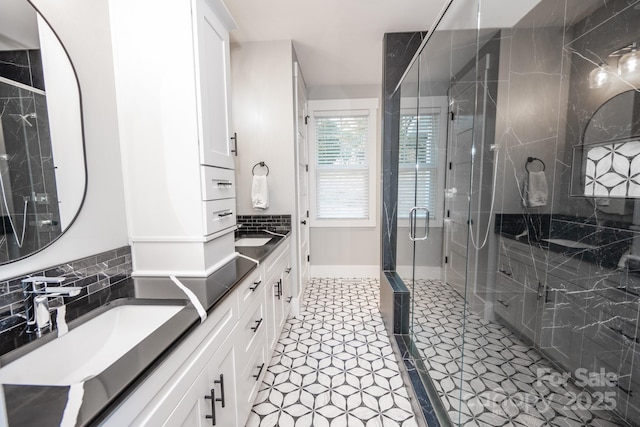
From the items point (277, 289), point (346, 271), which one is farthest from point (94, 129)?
point (346, 271)

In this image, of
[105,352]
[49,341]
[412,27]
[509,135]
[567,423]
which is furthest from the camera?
[412,27]

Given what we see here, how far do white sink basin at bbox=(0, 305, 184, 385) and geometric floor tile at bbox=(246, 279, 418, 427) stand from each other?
975 mm

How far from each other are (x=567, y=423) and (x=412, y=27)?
302 centimetres

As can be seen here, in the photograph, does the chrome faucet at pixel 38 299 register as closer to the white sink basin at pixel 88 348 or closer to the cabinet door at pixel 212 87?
the white sink basin at pixel 88 348

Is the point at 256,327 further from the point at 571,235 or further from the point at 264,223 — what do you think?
the point at 571,235

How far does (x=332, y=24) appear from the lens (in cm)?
229

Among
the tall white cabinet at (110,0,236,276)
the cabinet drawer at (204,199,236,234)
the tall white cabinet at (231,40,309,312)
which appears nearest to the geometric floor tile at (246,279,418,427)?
the tall white cabinet at (231,40,309,312)

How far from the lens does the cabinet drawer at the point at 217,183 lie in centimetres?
132

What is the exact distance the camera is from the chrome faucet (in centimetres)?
81

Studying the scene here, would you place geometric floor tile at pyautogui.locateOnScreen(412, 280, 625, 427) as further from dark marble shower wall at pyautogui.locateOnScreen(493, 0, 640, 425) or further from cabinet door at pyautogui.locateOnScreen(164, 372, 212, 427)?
cabinet door at pyautogui.locateOnScreen(164, 372, 212, 427)

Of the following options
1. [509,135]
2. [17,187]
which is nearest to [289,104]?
[509,135]

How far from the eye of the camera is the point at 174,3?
3.96 feet

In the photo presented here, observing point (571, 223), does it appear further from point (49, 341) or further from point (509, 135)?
point (49, 341)

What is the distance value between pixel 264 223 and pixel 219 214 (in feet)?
4.16
